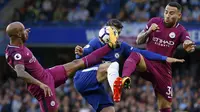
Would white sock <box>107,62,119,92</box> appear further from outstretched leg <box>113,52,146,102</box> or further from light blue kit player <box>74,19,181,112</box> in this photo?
light blue kit player <box>74,19,181,112</box>

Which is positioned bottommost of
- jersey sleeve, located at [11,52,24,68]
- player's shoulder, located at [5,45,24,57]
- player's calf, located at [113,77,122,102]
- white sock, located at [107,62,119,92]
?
player's calf, located at [113,77,122,102]

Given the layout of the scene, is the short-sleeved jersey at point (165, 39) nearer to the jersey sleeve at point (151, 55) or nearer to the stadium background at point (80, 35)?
the jersey sleeve at point (151, 55)

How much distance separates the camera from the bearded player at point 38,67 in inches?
409

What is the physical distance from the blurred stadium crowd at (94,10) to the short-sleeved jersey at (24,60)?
10538mm

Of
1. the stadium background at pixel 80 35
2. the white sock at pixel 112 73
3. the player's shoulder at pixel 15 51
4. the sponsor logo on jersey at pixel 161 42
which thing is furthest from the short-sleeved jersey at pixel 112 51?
the stadium background at pixel 80 35

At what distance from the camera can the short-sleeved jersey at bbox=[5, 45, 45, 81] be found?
411 inches

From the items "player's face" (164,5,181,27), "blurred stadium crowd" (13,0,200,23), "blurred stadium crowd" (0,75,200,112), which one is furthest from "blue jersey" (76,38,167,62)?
"blurred stadium crowd" (13,0,200,23)

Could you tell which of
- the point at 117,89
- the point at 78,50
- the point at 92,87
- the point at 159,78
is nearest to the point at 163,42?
the point at 159,78

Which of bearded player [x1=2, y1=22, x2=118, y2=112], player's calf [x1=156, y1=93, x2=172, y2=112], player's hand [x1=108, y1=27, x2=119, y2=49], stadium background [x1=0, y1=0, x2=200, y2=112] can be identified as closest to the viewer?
bearded player [x1=2, y1=22, x2=118, y2=112]

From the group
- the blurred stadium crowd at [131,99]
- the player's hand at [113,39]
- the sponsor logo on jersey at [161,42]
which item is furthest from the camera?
the blurred stadium crowd at [131,99]

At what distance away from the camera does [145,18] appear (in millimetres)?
21281

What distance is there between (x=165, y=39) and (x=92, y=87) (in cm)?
157

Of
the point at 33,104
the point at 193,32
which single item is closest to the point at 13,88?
the point at 33,104

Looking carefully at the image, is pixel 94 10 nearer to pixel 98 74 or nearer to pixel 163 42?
pixel 163 42
